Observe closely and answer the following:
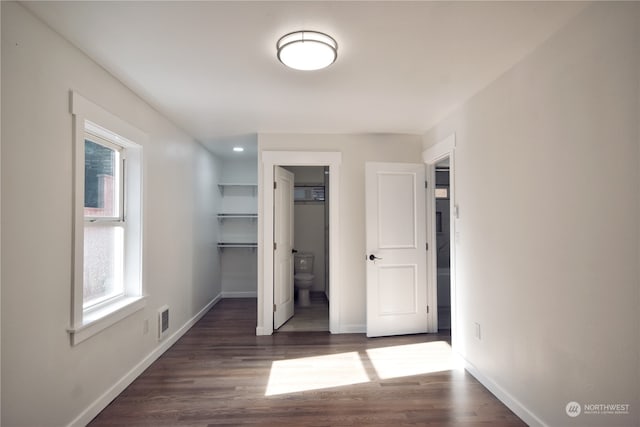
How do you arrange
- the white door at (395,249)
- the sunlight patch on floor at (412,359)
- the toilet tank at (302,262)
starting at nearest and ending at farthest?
the sunlight patch on floor at (412,359) < the white door at (395,249) < the toilet tank at (302,262)

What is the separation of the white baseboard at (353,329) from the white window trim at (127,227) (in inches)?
84.4

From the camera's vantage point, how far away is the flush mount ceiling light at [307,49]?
185cm

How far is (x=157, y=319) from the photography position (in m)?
3.14

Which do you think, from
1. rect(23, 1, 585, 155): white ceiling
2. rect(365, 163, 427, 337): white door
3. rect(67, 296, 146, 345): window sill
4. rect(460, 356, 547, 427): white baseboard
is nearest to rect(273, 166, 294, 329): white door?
rect(365, 163, 427, 337): white door

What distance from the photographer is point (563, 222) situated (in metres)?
1.81

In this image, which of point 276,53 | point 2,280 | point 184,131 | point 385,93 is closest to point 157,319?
point 2,280

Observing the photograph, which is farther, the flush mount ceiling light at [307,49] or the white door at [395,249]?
the white door at [395,249]

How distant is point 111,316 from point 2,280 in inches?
36.6

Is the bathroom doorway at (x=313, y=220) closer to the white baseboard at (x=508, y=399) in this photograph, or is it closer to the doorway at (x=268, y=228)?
the doorway at (x=268, y=228)

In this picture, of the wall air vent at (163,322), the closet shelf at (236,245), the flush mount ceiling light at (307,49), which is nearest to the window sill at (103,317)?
the wall air vent at (163,322)

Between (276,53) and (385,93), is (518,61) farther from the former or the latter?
(276,53)

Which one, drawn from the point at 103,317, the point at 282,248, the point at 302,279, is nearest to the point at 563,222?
the point at 103,317

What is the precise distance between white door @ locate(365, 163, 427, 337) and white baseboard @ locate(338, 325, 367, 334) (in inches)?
8.4

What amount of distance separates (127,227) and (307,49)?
2037 mm
